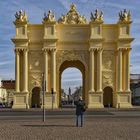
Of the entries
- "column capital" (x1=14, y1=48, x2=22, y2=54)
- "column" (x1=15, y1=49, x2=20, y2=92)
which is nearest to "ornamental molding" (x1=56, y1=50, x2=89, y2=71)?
"column capital" (x1=14, y1=48, x2=22, y2=54)

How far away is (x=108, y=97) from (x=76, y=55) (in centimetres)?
887

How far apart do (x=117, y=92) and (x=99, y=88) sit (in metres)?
2.72

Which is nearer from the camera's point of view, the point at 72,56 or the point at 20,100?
the point at 20,100

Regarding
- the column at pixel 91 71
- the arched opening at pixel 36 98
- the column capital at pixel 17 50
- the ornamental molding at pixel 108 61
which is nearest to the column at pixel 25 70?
the column capital at pixel 17 50

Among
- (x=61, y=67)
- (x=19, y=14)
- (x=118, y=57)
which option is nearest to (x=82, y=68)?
(x=61, y=67)

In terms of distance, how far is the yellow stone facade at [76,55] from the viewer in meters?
71.6

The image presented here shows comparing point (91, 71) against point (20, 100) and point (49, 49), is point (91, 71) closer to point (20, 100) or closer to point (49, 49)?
point (49, 49)

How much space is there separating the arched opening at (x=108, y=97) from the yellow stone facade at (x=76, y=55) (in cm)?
63

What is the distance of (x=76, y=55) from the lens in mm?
73500

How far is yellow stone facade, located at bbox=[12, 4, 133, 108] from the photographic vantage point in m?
71.6

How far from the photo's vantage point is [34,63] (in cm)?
7338

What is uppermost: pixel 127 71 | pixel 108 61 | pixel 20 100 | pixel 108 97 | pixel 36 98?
pixel 108 61

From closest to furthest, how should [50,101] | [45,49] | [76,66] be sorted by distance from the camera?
[50,101], [45,49], [76,66]

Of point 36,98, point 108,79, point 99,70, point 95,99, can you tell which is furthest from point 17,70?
point 108,79
